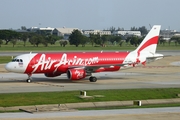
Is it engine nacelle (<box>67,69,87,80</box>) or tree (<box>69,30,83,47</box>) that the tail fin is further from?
tree (<box>69,30,83,47</box>)

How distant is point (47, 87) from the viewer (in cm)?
4822

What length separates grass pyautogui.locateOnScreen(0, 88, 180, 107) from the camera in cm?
3962

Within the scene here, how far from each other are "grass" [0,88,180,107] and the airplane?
29.9 ft

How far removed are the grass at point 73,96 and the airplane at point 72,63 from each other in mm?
9103

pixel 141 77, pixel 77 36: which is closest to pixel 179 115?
pixel 141 77

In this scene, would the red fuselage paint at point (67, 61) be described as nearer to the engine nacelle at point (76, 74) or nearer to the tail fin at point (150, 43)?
the engine nacelle at point (76, 74)

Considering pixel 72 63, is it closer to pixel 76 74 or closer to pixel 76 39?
pixel 76 74

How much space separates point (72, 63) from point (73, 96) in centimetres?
1265

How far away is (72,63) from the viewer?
178 ft

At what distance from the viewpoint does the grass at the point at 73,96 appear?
130 ft

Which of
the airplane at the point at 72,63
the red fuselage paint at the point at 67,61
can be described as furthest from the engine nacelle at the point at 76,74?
the red fuselage paint at the point at 67,61

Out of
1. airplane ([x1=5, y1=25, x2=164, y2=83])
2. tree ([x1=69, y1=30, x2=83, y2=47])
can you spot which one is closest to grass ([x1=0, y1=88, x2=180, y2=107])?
airplane ([x1=5, y1=25, x2=164, y2=83])

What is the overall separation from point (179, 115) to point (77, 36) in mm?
156398

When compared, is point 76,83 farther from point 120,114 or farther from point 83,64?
point 120,114
